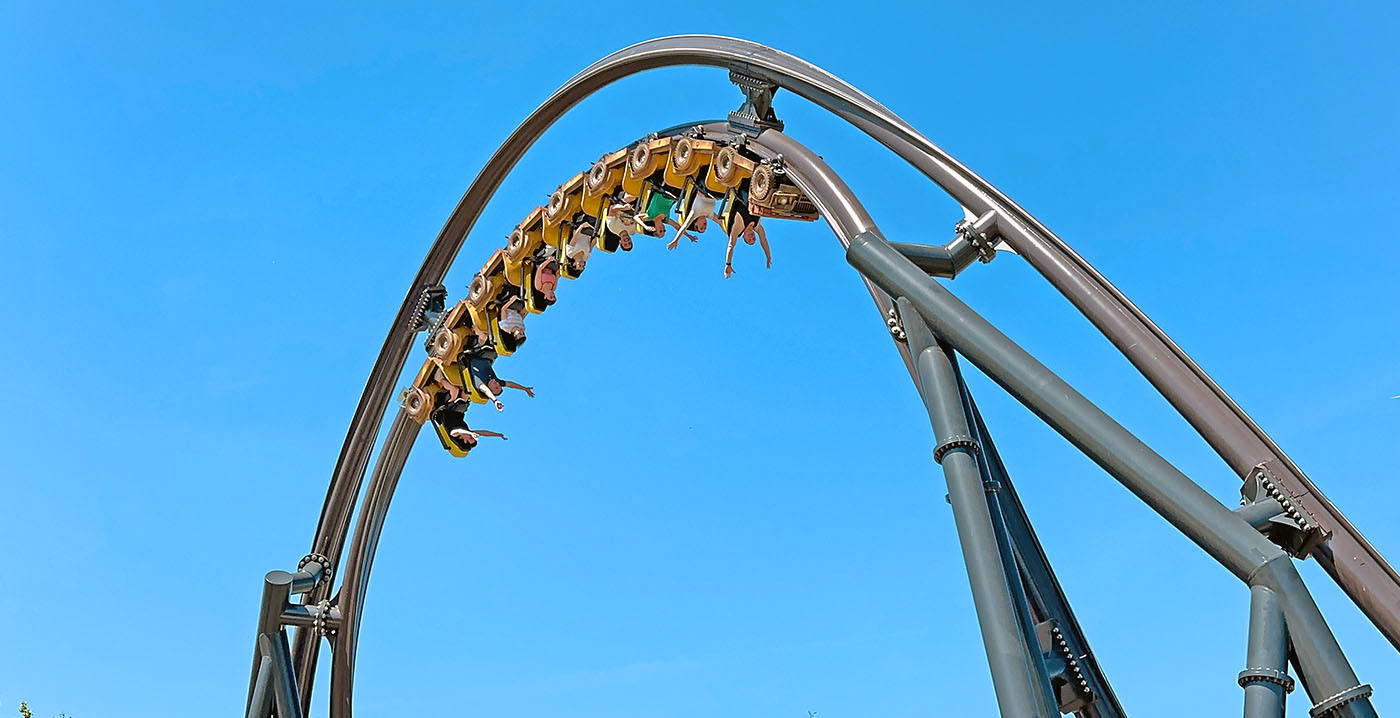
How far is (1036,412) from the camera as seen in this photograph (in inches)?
205

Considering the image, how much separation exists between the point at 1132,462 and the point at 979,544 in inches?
21.7

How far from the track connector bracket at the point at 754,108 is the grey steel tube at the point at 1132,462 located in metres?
1.58

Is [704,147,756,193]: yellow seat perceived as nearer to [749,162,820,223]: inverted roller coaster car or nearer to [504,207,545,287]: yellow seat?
[749,162,820,223]: inverted roller coaster car

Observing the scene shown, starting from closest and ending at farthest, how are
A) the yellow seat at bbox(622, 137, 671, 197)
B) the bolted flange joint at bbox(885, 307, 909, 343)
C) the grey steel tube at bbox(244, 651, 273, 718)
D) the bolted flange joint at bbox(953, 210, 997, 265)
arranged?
the bolted flange joint at bbox(953, 210, 997, 265)
the bolted flange joint at bbox(885, 307, 909, 343)
the yellow seat at bbox(622, 137, 671, 197)
the grey steel tube at bbox(244, 651, 273, 718)

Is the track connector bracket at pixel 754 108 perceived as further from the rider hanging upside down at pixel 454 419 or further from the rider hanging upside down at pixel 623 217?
the rider hanging upside down at pixel 454 419

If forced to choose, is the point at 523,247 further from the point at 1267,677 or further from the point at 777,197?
the point at 1267,677

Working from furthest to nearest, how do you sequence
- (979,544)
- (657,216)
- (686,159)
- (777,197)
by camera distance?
(657,216), (686,159), (777,197), (979,544)

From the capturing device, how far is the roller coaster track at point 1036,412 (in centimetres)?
458

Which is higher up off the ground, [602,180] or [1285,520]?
[602,180]

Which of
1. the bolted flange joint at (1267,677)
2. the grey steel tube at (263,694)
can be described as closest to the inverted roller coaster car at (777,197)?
the bolted flange joint at (1267,677)

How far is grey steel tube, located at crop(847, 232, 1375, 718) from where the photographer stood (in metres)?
4.49

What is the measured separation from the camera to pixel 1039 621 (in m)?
6.14

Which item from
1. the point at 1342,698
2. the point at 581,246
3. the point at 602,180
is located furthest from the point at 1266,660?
the point at 581,246

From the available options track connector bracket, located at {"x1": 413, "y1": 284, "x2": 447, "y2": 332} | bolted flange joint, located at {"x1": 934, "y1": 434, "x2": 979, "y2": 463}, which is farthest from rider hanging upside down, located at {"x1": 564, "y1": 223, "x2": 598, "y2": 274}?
bolted flange joint, located at {"x1": 934, "y1": 434, "x2": 979, "y2": 463}
